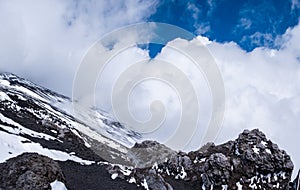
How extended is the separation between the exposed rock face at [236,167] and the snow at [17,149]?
13.3 meters

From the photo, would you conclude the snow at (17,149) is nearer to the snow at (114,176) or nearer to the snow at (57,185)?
the snow at (114,176)

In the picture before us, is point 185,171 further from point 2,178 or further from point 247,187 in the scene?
point 2,178

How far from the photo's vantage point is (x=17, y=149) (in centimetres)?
5822

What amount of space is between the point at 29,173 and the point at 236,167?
50178 millimetres

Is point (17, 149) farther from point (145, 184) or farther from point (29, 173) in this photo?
point (29, 173)

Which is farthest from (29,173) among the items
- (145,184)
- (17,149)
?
(17,149)

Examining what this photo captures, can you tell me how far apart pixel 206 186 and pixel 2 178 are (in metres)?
45.8

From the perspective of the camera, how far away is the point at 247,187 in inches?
2682

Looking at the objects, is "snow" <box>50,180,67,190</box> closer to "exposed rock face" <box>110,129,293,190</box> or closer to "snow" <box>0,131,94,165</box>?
"snow" <box>0,131,94,165</box>

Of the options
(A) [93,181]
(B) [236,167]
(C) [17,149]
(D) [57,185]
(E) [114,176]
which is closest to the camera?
(D) [57,185]

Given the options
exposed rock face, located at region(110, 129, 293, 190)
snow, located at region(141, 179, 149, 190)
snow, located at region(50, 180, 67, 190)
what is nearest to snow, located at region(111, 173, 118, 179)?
exposed rock face, located at region(110, 129, 293, 190)

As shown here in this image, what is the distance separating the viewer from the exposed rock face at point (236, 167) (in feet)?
225

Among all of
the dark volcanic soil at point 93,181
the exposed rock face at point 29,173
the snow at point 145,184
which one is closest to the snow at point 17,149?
the dark volcanic soil at point 93,181

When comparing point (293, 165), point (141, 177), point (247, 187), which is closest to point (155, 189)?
point (141, 177)
